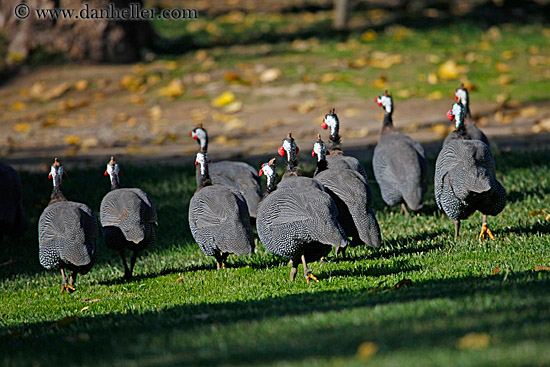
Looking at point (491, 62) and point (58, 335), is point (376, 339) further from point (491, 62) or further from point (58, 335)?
point (491, 62)

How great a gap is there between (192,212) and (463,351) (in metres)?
3.80

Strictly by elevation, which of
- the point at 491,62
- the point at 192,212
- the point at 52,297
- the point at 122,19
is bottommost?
the point at 52,297

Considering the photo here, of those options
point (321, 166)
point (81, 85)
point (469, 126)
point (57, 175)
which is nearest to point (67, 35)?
point (81, 85)

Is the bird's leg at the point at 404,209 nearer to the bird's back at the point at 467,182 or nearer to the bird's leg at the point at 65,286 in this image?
the bird's back at the point at 467,182

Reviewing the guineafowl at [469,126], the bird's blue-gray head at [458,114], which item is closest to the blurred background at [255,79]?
the guineafowl at [469,126]

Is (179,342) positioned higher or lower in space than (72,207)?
lower

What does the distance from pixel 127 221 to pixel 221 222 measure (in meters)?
0.88

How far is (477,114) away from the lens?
13250 millimetres

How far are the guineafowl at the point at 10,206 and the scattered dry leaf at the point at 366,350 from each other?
5.77m

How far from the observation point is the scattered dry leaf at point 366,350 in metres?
3.55

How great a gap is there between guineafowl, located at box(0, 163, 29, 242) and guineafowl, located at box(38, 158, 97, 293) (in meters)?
1.86

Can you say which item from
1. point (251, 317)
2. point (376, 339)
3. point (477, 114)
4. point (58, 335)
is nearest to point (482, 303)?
point (376, 339)

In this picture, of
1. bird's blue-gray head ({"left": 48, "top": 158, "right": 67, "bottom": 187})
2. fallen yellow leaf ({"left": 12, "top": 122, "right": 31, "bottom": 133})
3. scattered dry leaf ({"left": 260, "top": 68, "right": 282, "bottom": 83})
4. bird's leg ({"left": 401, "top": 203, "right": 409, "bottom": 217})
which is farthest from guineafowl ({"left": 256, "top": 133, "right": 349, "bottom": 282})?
scattered dry leaf ({"left": 260, "top": 68, "right": 282, "bottom": 83})

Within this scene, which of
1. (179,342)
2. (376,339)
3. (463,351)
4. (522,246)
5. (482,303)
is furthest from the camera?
(522,246)
